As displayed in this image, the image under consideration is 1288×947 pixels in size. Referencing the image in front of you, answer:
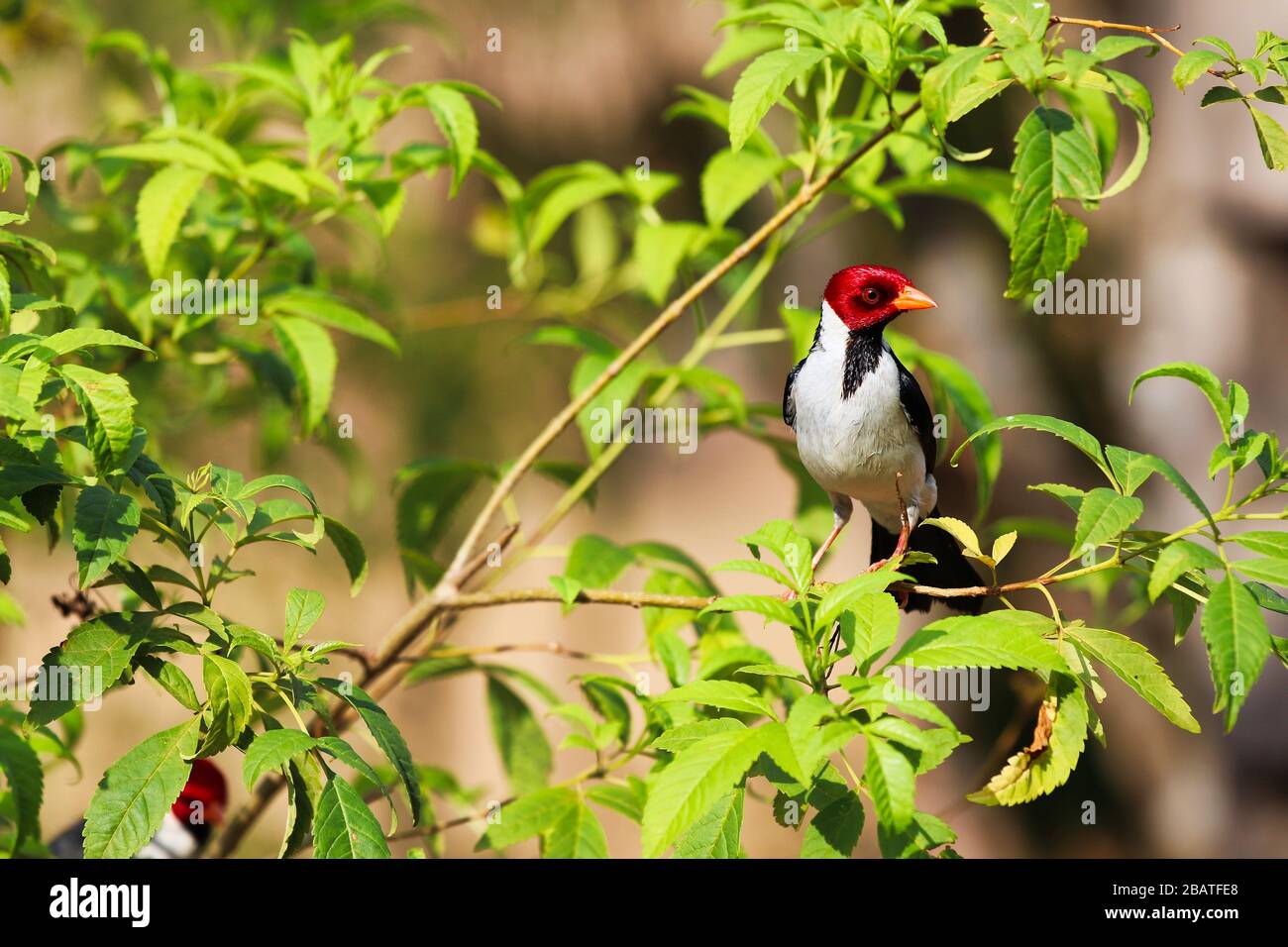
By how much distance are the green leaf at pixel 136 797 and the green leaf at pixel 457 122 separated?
4.45 feet

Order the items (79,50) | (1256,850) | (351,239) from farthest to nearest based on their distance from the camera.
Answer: (79,50) < (1256,850) < (351,239)

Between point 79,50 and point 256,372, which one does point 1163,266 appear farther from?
point 79,50

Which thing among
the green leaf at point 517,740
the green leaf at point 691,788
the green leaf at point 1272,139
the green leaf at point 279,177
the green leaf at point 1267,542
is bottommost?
the green leaf at point 517,740

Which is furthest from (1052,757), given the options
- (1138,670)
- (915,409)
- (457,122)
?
(457,122)

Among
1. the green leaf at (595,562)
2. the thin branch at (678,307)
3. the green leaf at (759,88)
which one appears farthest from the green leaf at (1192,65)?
the green leaf at (595,562)

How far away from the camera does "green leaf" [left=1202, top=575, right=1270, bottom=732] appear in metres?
1.46

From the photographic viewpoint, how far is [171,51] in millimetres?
5613

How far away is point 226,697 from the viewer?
164cm

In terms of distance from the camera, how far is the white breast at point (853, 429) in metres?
2.77

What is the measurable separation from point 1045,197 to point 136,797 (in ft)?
5.46

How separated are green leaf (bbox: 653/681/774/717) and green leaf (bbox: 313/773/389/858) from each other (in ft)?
1.50

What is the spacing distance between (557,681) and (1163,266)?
4189mm

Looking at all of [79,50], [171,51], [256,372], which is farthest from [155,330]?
[171,51]

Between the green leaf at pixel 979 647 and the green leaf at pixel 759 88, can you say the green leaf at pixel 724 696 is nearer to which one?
the green leaf at pixel 979 647
